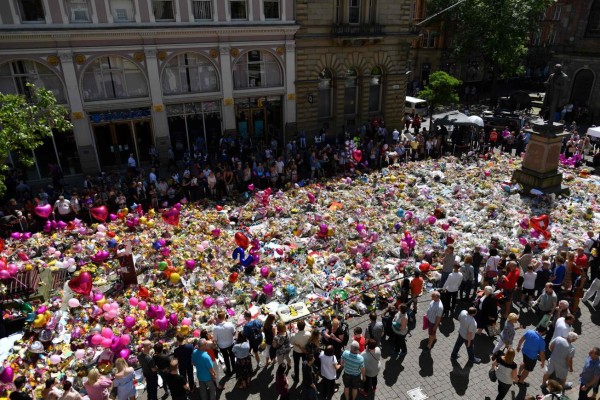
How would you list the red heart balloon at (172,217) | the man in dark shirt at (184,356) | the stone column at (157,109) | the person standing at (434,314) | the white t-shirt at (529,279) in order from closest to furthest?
the man in dark shirt at (184,356) → the person standing at (434,314) → the white t-shirt at (529,279) → the red heart balloon at (172,217) → the stone column at (157,109)

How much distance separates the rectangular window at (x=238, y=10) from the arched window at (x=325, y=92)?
5.91m

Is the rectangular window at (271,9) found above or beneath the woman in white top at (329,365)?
above

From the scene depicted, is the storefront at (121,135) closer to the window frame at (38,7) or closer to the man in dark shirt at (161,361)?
the window frame at (38,7)

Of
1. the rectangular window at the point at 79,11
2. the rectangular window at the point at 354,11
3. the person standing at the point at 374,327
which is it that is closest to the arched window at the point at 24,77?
the rectangular window at the point at 79,11

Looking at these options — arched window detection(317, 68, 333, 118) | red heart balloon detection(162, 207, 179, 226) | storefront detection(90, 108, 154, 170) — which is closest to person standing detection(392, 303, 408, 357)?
red heart balloon detection(162, 207, 179, 226)

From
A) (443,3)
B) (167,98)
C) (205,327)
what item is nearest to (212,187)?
(167,98)

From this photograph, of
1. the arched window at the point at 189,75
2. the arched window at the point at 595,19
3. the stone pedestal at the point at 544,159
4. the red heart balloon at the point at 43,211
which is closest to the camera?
the red heart balloon at the point at 43,211

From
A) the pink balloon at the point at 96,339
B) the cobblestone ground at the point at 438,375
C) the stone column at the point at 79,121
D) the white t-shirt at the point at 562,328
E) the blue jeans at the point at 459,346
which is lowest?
the cobblestone ground at the point at 438,375

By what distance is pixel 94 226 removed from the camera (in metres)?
15.0

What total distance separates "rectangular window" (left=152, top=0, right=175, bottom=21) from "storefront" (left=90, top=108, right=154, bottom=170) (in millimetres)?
4599

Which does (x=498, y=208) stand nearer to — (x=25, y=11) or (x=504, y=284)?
(x=504, y=284)

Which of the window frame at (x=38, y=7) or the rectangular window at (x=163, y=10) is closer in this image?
the window frame at (x=38, y=7)

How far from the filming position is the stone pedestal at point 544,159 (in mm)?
17516

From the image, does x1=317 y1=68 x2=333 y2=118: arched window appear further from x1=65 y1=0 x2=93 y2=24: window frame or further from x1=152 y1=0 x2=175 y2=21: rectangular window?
x1=65 y1=0 x2=93 y2=24: window frame
